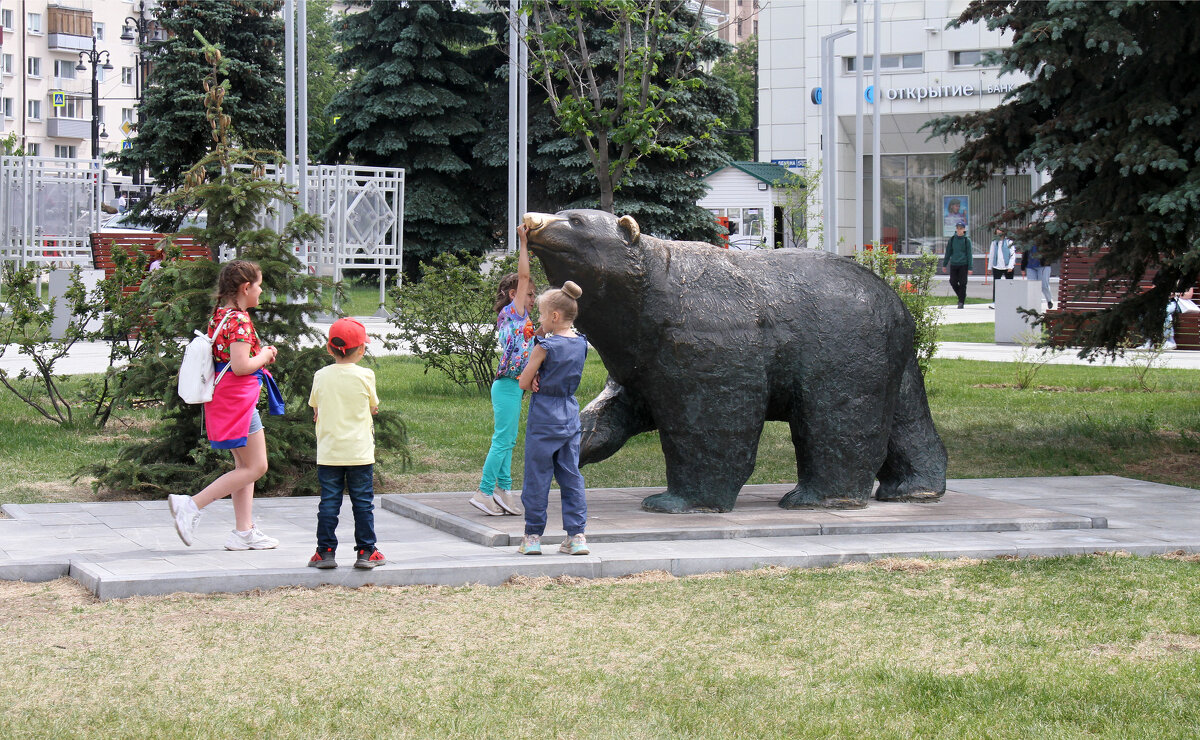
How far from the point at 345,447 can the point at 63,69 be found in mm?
72626

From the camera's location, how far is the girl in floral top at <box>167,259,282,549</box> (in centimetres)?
730

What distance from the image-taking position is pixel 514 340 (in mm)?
8180

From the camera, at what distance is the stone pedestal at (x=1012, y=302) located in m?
22.7

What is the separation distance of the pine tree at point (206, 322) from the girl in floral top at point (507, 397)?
5.73 ft

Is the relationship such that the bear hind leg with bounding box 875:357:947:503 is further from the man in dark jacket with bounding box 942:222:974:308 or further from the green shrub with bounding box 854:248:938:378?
the man in dark jacket with bounding box 942:222:974:308

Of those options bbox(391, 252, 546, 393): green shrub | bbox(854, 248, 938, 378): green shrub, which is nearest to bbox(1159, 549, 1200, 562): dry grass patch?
bbox(854, 248, 938, 378): green shrub

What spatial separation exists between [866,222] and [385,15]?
1945cm

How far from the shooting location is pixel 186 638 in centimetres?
559

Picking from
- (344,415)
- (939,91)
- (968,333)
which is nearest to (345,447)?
(344,415)

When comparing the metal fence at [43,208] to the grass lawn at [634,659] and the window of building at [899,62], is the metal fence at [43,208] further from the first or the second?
the window of building at [899,62]

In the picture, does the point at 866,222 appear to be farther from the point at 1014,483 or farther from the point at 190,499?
the point at 190,499

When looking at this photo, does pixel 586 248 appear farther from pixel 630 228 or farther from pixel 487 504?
pixel 487 504

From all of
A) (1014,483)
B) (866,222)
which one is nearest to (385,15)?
(866,222)

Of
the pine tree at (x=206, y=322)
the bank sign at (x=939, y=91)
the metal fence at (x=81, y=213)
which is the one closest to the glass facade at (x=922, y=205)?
the bank sign at (x=939, y=91)
